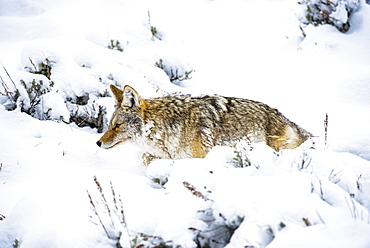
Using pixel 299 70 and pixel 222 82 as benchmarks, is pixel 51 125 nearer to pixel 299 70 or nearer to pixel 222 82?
pixel 222 82

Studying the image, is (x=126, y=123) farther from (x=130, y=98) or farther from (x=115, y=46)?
(x=115, y=46)

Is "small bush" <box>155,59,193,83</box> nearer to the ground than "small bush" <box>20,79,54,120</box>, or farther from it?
farther from it

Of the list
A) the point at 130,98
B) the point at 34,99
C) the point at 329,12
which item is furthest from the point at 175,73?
the point at 329,12

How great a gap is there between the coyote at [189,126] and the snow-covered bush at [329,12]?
14.8ft

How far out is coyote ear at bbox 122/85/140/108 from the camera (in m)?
4.67

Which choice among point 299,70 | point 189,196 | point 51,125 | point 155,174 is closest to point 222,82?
point 299,70

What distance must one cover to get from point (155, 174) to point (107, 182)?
47 cm

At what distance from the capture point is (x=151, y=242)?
2459mm

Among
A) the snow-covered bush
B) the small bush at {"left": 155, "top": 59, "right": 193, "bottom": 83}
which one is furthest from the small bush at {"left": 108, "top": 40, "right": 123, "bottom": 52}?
the snow-covered bush

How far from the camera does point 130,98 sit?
4727mm

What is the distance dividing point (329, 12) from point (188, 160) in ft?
22.7

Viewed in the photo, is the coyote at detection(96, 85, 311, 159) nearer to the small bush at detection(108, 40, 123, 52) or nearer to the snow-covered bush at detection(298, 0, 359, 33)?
the small bush at detection(108, 40, 123, 52)

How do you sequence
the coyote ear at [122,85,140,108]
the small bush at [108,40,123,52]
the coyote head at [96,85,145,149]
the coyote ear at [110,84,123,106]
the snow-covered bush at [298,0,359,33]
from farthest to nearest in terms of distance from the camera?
1. the small bush at [108,40,123,52]
2. the snow-covered bush at [298,0,359,33]
3. the coyote ear at [110,84,123,106]
4. the coyote head at [96,85,145,149]
5. the coyote ear at [122,85,140,108]

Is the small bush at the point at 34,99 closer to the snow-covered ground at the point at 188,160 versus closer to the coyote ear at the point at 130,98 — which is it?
the snow-covered ground at the point at 188,160
